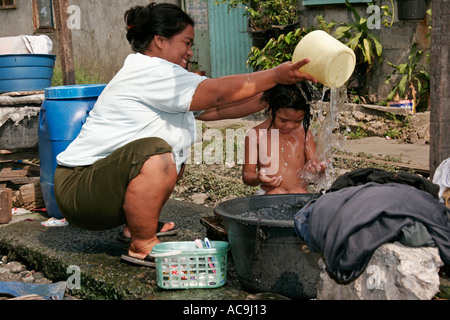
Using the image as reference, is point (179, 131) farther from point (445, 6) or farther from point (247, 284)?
point (445, 6)

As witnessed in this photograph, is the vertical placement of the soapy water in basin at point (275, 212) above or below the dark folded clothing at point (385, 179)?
below

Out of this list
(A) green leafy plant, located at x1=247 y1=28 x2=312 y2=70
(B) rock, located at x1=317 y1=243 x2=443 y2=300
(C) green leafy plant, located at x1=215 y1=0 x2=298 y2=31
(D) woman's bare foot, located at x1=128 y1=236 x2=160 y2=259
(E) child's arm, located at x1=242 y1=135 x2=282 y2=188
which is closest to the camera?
(B) rock, located at x1=317 y1=243 x2=443 y2=300

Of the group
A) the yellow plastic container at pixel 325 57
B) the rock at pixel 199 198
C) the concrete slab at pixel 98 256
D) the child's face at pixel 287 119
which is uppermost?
the yellow plastic container at pixel 325 57

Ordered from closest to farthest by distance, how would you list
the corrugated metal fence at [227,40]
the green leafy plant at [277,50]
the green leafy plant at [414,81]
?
the green leafy plant at [414,81] → the green leafy plant at [277,50] → the corrugated metal fence at [227,40]

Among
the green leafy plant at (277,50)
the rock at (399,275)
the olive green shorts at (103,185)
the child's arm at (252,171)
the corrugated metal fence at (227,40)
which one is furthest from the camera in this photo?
the corrugated metal fence at (227,40)

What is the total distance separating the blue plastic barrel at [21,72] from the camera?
5.00 meters

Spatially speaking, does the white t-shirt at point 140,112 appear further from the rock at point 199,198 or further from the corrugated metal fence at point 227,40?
the corrugated metal fence at point 227,40

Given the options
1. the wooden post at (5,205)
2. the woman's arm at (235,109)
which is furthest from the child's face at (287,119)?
the wooden post at (5,205)

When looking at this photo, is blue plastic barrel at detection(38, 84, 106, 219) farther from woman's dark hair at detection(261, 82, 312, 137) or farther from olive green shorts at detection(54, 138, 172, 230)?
woman's dark hair at detection(261, 82, 312, 137)

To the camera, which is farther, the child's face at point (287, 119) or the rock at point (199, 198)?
the rock at point (199, 198)

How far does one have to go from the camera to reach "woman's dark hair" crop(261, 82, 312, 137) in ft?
11.0

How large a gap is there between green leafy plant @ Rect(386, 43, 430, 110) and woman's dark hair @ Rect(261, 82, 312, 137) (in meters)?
4.02

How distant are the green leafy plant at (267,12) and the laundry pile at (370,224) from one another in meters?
6.63

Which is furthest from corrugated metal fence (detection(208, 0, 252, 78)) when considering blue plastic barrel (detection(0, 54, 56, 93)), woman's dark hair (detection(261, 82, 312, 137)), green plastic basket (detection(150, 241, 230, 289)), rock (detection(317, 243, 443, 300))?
rock (detection(317, 243, 443, 300))
